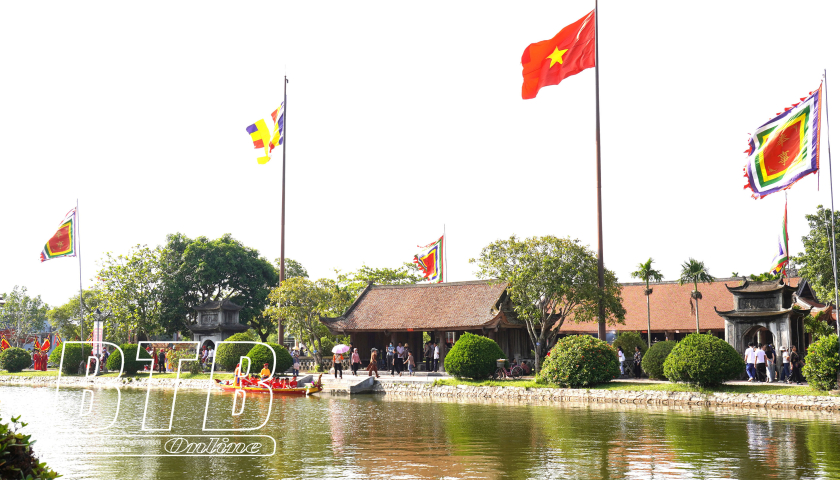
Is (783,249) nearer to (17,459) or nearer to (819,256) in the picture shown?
(819,256)

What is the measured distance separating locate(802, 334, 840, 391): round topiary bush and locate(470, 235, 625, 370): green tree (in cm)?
940

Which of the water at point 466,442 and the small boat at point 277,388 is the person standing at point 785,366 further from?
the small boat at point 277,388

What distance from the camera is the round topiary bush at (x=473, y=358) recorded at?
31.3 m

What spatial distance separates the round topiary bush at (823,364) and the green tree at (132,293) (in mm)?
43606

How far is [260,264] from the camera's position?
6569 cm

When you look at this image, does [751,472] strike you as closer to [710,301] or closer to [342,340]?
[710,301]

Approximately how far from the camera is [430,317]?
40.2 meters

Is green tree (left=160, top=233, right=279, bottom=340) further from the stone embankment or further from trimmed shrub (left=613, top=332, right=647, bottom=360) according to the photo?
trimmed shrub (left=613, top=332, right=647, bottom=360)

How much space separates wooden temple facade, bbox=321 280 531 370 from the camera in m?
38.8

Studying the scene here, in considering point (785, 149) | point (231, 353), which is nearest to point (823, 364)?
point (785, 149)

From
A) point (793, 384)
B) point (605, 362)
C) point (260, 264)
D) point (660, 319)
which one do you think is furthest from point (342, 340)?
point (793, 384)

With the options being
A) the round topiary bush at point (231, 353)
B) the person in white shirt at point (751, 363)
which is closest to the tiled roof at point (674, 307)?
the person in white shirt at point (751, 363)

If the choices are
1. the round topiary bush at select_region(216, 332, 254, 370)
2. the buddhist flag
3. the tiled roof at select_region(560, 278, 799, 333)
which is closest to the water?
the round topiary bush at select_region(216, 332, 254, 370)

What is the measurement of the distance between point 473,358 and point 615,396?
22.8ft
